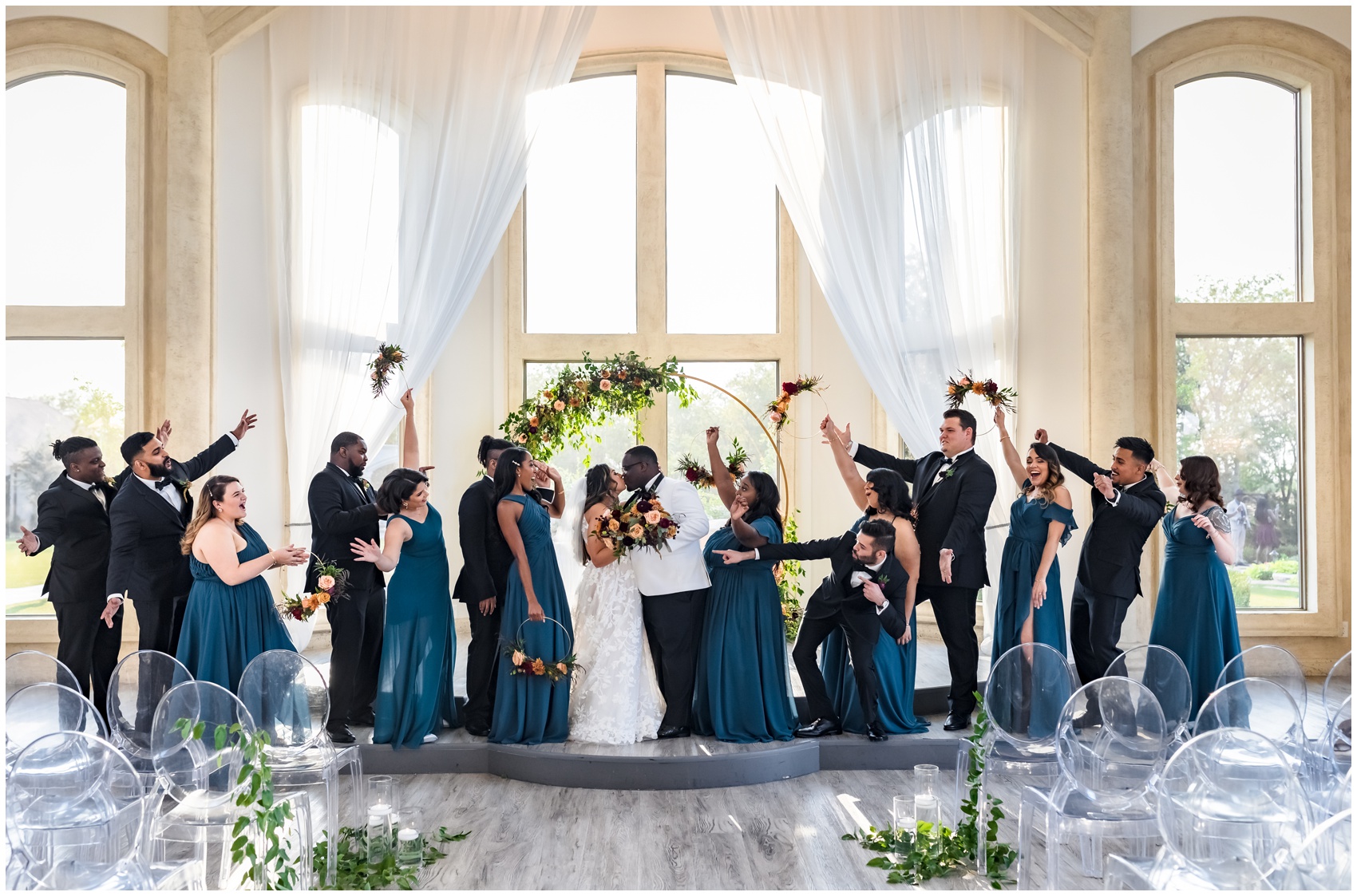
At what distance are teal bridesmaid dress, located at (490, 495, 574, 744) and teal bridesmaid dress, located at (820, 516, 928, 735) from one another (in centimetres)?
141

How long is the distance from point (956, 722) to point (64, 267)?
662 centimetres

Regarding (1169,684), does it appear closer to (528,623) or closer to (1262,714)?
(1262,714)

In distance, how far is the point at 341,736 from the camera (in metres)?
4.93

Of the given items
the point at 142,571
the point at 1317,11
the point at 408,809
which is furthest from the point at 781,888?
the point at 1317,11

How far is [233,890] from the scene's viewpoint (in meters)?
3.04

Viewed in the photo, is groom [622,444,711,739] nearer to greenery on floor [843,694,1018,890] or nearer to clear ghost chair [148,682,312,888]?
greenery on floor [843,694,1018,890]

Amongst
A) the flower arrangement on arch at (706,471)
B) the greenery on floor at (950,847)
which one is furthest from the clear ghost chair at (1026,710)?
the flower arrangement on arch at (706,471)

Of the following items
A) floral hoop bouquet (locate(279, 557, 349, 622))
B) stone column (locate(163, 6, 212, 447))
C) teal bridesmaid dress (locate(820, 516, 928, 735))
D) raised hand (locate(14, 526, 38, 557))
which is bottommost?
teal bridesmaid dress (locate(820, 516, 928, 735))

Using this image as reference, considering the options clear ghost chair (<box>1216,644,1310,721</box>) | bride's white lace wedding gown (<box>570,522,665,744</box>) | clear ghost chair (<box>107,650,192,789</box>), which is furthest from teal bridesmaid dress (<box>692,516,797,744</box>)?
clear ghost chair (<box>107,650,192,789</box>)

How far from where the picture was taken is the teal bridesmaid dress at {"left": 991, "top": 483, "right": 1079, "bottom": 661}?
5242 millimetres

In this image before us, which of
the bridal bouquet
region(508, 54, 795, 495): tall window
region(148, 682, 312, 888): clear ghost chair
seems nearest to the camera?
region(148, 682, 312, 888): clear ghost chair

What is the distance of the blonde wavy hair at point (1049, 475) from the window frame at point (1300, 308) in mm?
2378

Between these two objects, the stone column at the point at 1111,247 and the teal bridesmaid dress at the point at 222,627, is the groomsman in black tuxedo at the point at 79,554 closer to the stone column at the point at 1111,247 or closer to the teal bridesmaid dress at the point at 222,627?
the teal bridesmaid dress at the point at 222,627

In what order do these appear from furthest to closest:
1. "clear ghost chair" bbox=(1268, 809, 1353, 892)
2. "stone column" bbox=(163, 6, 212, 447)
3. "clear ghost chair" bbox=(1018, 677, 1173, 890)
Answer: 1. "stone column" bbox=(163, 6, 212, 447)
2. "clear ghost chair" bbox=(1018, 677, 1173, 890)
3. "clear ghost chair" bbox=(1268, 809, 1353, 892)
